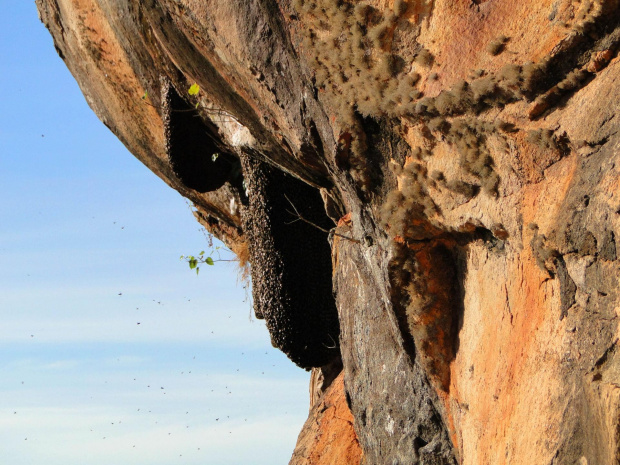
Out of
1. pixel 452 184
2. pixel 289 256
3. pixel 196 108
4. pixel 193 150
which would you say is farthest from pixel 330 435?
pixel 452 184

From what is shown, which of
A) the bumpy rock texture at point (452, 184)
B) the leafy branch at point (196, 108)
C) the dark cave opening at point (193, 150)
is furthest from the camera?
the dark cave opening at point (193, 150)

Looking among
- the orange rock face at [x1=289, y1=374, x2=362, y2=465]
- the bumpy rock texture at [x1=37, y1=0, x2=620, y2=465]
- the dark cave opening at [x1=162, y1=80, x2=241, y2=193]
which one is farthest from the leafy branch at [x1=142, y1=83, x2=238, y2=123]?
the orange rock face at [x1=289, y1=374, x2=362, y2=465]

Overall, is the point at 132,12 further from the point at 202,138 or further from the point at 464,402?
the point at 464,402

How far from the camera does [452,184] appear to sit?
4.05 m

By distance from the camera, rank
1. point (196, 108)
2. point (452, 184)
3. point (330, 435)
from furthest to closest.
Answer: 1. point (330, 435)
2. point (196, 108)
3. point (452, 184)

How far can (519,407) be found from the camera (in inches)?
149

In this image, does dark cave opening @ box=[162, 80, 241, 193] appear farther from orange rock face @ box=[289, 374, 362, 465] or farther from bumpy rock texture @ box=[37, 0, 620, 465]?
orange rock face @ box=[289, 374, 362, 465]

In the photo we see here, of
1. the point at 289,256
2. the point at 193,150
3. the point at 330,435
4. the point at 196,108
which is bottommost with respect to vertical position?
the point at 330,435

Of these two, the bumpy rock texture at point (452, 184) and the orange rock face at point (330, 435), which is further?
the orange rock face at point (330, 435)

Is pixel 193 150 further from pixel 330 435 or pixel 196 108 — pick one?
pixel 330 435

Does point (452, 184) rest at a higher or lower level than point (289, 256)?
lower

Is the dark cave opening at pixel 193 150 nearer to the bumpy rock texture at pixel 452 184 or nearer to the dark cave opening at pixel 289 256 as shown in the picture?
the dark cave opening at pixel 289 256

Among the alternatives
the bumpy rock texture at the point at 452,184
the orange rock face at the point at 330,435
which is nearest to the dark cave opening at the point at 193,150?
the bumpy rock texture at the point at 452,184

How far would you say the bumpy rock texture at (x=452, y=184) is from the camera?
3.31 metres
